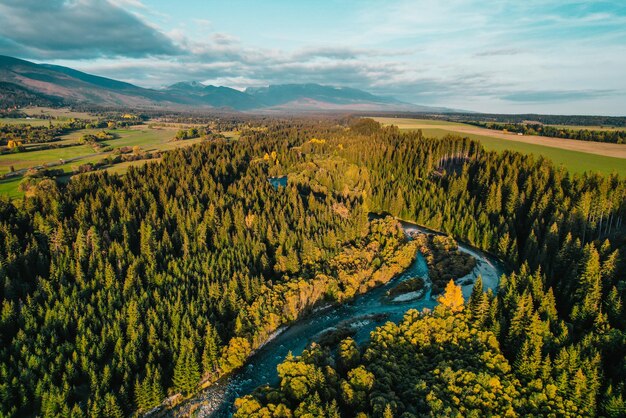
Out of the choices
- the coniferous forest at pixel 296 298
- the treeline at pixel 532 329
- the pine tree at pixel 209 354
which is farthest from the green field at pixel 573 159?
the pine tree at pixel 209 354

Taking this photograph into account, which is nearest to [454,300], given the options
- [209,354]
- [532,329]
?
[532,329]

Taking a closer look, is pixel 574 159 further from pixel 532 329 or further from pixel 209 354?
pixel 209 354

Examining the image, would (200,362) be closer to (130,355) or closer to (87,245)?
(130,355)

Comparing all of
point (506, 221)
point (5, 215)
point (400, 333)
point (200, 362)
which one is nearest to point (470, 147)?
point (506, 221)

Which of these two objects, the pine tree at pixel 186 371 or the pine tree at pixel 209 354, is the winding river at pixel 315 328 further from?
the pine tree at pixel 209 354

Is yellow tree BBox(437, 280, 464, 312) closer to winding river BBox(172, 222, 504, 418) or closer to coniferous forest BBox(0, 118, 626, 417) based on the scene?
coniferous forest BBox(0, 118, 626, 417)

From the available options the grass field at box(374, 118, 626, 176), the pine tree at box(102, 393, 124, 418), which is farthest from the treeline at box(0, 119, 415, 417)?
the grass field at box(374, 118, 626, 176)
